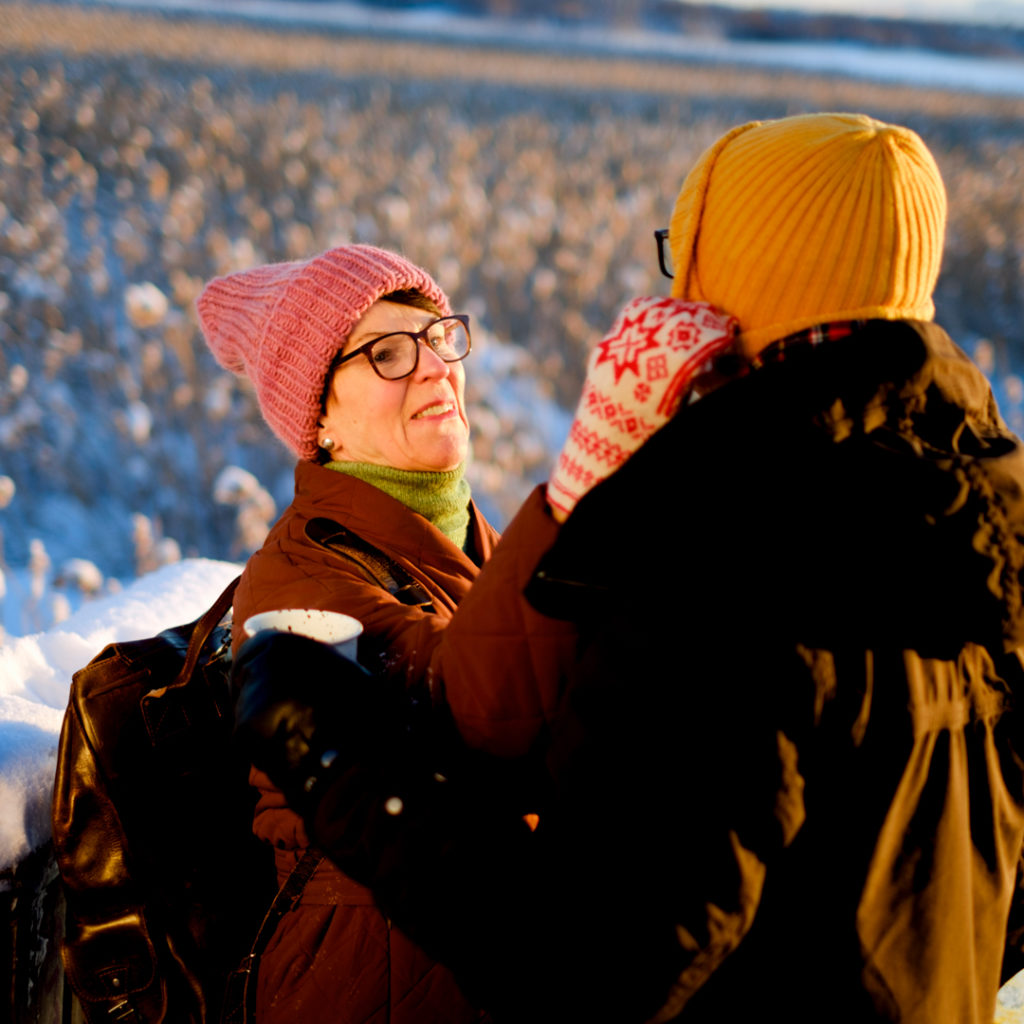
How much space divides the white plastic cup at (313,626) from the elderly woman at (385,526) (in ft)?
0.34

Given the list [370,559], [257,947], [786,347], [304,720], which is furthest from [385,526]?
[786,347]

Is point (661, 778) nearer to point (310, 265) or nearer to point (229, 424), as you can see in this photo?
point (310, 265)

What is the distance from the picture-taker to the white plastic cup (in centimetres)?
113

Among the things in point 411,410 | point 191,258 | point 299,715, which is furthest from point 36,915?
point 191,258

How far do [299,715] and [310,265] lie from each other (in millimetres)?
1063

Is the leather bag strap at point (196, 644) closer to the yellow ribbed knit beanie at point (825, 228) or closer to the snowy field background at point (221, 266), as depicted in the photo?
the snowy field background at point (221, 266)

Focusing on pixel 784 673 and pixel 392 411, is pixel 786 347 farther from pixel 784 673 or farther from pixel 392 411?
pixel 392 411

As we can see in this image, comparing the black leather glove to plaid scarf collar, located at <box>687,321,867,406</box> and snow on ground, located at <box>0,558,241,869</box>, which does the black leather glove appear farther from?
snow on ground, located at <box>0,558,241,869</box>

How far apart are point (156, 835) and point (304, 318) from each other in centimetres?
102

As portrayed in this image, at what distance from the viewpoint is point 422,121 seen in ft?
36.7

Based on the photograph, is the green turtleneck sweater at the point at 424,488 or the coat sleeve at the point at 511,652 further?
the green turtleneck sweater at the point at 424,488

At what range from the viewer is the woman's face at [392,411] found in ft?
5.55

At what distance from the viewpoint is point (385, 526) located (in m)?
1.58

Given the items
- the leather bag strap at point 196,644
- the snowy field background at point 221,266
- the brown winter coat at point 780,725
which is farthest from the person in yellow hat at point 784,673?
the snowy field background at point 221,266
